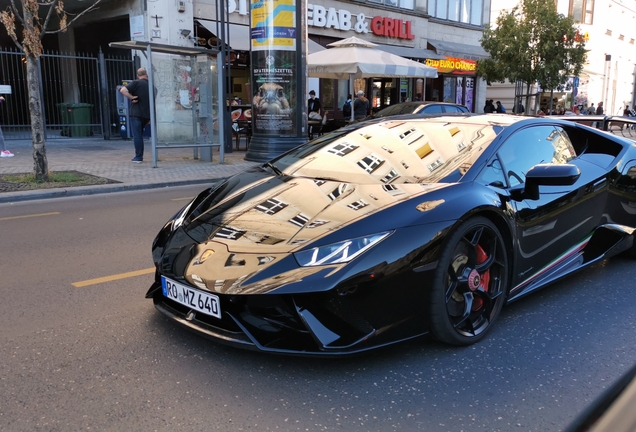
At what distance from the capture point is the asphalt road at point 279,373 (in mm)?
2605

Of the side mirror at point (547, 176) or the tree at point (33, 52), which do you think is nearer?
the side mirror at point (547, 176)

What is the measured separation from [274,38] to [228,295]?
11324mm

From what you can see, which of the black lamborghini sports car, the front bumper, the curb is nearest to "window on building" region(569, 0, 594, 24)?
the curb

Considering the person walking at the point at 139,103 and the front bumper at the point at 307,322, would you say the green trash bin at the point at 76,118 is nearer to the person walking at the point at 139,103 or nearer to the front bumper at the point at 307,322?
the person walking at the point at 139,103

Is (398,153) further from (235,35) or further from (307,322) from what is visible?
(235,35)

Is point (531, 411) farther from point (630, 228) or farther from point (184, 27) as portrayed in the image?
point (184, 27)

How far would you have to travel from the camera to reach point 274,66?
1334cm

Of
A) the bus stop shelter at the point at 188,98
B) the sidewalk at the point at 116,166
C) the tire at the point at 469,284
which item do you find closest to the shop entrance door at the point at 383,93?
the sidewalk at the point at 116,166

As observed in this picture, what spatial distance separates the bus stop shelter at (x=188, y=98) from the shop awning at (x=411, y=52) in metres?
12.1

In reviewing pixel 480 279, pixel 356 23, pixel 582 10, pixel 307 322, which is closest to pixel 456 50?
pixel 356 23

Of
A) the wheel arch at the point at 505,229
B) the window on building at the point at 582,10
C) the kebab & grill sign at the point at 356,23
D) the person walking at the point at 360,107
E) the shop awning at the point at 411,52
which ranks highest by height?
the window on building at the point at 582,10

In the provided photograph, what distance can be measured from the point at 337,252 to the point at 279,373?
2.35ft

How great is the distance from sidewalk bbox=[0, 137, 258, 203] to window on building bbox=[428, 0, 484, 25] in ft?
53.8

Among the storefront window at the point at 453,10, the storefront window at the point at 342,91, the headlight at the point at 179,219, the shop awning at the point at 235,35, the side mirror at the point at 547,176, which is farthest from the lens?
the storefront window at the point at 453,10
